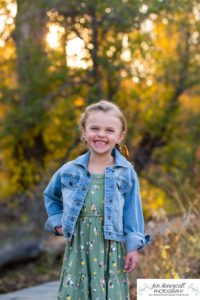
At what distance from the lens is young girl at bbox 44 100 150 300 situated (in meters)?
4.28

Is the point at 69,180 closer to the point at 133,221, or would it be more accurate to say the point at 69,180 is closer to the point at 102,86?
the point at 133,221

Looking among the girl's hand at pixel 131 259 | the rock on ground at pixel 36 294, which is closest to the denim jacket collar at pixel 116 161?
the girl's hand at pixel 131 259

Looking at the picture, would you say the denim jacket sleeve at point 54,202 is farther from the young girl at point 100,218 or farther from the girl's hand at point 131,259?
the girl's hand at point 131,259

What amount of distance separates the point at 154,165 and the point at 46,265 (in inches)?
105

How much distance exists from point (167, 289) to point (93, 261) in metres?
0.43

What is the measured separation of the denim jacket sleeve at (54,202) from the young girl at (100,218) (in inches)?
1.7

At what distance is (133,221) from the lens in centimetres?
437

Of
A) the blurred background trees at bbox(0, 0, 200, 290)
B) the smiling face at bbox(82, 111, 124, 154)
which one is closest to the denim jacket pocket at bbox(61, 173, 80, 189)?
the smiling face at bbox(82, 111, 124, 154)

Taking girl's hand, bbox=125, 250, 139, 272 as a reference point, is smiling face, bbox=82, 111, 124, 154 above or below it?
above

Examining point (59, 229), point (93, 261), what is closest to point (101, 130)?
point (59, 229)

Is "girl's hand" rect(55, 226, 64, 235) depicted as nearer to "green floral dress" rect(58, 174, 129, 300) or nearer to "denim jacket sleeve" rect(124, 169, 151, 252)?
"green floral dress" rect(58, 174, 129, 300)

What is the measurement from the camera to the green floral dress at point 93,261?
427cm

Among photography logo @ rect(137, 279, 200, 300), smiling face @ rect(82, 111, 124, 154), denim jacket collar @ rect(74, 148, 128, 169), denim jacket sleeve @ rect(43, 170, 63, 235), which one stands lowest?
photography logo @ rect(137, 279, 200, 300)

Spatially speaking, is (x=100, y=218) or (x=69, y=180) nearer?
(x=100, y=218)
